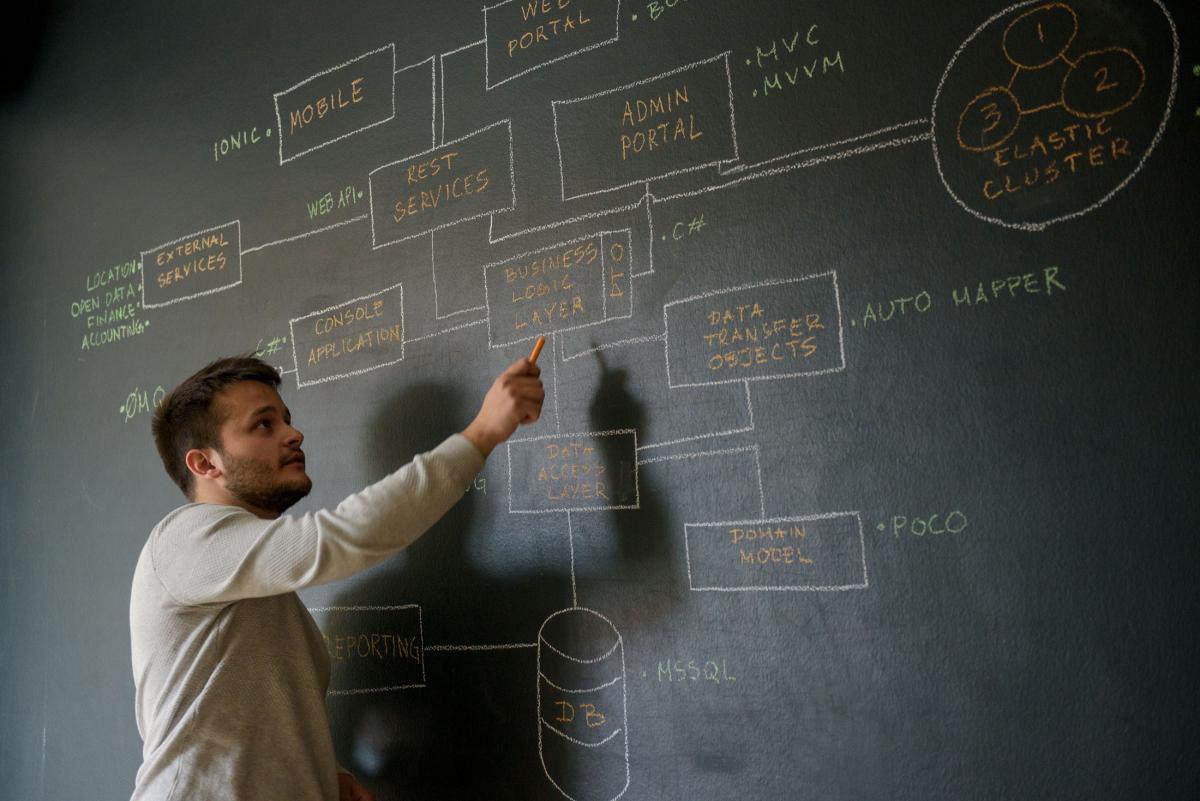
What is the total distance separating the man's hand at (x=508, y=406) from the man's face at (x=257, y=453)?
0.40 m

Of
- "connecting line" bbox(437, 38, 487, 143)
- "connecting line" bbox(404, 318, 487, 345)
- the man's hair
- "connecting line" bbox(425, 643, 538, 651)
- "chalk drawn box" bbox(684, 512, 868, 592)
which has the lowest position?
"connecting line" bbox(425, 643, 538, 651)

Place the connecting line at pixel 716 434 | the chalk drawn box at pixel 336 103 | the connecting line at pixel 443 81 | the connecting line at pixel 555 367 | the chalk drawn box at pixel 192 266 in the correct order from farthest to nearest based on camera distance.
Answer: the chalk drawn box at pixel 192 266 → the chalk drawn box at pixel 336 103 → the connecting line at pixel 443 81 → the connecting line at pixel 555 367 → the connecting line at pixel 716 434

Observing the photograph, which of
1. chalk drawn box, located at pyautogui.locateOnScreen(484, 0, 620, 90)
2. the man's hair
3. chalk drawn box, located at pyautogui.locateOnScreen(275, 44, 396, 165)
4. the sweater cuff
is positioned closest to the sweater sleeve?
the sweater cuff

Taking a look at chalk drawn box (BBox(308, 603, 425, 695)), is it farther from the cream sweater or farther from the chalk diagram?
the cream sweater

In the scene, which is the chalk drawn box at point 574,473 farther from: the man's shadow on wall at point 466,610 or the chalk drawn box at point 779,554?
the chalk drawn box at point 779,554

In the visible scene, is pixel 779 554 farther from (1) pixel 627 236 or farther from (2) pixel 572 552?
(1) pixel 627 236

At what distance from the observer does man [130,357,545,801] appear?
149cm

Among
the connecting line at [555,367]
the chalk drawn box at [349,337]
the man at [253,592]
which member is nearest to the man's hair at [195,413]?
the man at [253,592]

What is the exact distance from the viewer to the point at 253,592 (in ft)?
5.00

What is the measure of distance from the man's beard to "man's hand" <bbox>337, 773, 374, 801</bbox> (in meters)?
0.53

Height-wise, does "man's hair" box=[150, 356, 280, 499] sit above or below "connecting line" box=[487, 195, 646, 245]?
below

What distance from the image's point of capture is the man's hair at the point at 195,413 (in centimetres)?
179

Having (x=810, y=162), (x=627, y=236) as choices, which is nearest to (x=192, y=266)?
(x=627, y=236)

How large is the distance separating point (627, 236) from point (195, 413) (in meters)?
0.88
